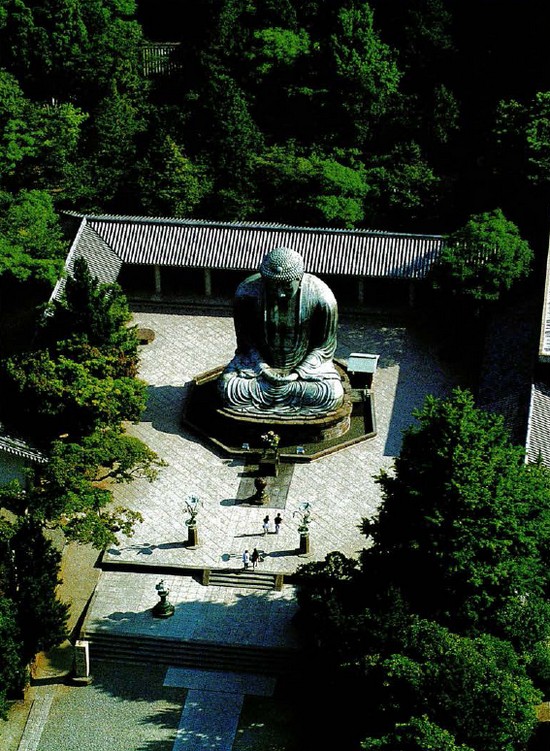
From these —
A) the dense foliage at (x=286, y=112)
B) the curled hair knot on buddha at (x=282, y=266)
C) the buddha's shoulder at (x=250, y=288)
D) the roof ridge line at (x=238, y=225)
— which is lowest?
the buddha's shoulder at (x=250, y=288)

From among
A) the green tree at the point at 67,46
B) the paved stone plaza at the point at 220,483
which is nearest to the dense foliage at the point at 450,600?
the paved stone plaza at the point at 220,483

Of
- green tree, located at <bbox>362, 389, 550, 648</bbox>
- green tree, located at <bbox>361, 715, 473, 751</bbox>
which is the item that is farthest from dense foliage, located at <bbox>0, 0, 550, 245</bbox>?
green tree, located at <bbox>361, 715, 473, 751</bbox>

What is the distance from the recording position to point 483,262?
5653 cm

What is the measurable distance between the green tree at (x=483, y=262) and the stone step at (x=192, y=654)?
19255 mm

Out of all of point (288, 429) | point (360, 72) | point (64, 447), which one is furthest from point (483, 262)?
point (64, 447)

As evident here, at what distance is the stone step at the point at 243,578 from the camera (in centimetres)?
4541

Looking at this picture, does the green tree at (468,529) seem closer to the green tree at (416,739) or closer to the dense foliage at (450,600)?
the dense foliage at (450,600)

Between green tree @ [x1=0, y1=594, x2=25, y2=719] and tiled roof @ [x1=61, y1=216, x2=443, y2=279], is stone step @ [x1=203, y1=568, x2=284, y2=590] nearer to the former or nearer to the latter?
green tree @ [x1=0, y1=594, x2=25, y2=719]

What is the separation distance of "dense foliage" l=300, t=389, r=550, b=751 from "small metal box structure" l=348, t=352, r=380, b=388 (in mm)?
14379

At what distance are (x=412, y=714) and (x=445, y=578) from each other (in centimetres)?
406

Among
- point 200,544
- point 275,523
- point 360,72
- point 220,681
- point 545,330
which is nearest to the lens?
point 220,681

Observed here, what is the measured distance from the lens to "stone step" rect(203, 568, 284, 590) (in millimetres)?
45406

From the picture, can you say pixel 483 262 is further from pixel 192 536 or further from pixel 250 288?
pixel 192 536

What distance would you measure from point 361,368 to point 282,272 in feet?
19.4
